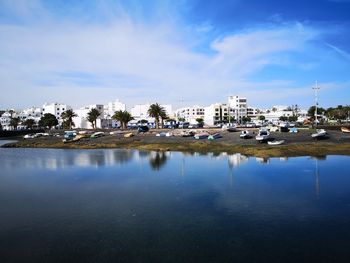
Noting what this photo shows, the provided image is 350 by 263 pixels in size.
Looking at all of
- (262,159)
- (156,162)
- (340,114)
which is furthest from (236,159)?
(340,114)

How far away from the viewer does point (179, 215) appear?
25.9 meters

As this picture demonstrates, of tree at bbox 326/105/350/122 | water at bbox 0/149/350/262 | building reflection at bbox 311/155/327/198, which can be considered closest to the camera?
water at bbox 0/149/350/262

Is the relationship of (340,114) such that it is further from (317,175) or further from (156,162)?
(317,175)

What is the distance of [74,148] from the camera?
9012cm

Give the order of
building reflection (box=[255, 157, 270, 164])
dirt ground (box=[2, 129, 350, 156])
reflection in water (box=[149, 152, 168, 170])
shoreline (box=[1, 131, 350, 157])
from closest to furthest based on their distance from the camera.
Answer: reflection in water (box=[149, 152, 168, 170]), building reflection (box=[255, 157, 270, 164]), shoreline (box=[1, 131, 350, 157]), dirt ground (box=[2, 129, 350, 156])

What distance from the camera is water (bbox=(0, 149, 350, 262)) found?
749 inches

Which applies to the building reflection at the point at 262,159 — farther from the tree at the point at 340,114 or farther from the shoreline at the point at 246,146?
the tree at the point at 340,114

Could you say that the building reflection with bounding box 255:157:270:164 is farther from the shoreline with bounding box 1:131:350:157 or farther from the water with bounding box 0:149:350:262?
the water with bounding box 0:149:350:262

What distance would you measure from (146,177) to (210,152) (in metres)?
29.2

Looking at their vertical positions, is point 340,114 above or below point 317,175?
above

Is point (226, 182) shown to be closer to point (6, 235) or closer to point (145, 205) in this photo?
point (145, 205)

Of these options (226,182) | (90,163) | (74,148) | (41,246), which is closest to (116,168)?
(90,163)

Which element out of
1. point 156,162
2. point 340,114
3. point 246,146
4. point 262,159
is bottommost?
point 156,162

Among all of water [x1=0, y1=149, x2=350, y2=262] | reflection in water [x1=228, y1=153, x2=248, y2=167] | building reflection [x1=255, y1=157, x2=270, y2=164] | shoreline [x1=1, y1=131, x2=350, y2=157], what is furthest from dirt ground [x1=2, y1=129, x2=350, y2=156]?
water [x1=0, y1=149, x2=350, y2=262]
